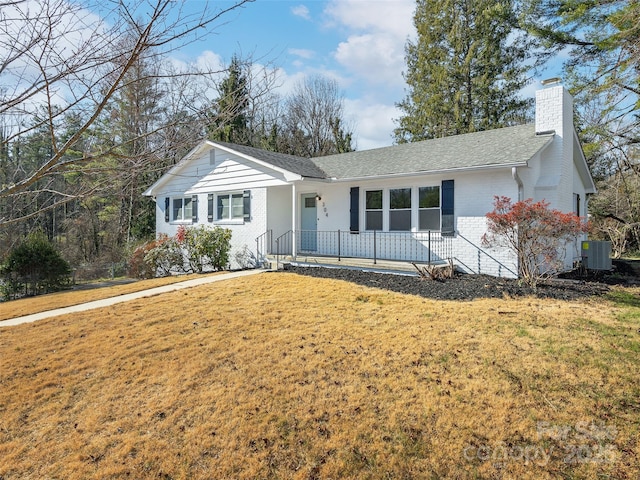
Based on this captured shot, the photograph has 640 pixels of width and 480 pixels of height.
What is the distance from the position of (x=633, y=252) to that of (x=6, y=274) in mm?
28926

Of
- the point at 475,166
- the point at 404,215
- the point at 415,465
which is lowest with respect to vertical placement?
the point at 415,465

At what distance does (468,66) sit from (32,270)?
2446 centimetres

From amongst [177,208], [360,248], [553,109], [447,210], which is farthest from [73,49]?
[177,208]

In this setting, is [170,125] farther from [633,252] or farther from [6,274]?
[633,252]

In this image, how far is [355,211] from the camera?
12.5m

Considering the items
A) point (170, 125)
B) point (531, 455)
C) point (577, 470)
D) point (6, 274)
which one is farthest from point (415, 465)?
point (6, 274)

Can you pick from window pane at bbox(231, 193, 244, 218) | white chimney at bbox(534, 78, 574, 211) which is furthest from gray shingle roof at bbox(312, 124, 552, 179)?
window pane at bbox(231, 193, 244, 218)

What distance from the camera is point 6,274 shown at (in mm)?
12914

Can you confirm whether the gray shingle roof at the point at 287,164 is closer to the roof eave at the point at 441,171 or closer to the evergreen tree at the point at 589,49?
the roof eave at the point at 441,171

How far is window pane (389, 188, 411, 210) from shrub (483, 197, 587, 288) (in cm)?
297

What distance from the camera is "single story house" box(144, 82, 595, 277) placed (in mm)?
9969

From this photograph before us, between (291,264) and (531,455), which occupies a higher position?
(291,264)

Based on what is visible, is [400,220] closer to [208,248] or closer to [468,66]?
[208,248]

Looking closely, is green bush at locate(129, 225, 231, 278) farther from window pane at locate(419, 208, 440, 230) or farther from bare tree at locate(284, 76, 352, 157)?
bare tree at locate(284, 76, 352, 157)
